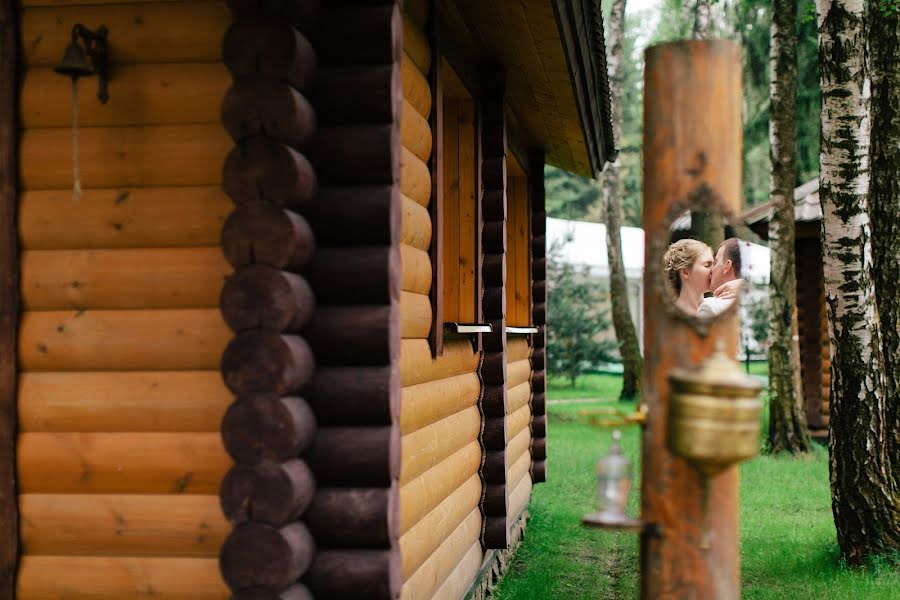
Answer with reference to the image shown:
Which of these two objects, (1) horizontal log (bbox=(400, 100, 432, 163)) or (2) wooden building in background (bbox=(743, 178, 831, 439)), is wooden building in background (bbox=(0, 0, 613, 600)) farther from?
(2) wooden building in background (bbox=(743, 178, 831, 439))

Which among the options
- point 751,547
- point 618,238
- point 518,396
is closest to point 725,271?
point 751,547

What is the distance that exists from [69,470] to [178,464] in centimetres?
40

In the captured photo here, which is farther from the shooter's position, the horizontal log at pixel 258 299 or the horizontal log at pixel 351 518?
the horizontal log at pixel 351 518

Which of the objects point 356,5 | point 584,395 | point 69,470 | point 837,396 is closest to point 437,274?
point 356,5

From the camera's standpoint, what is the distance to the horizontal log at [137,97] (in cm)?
385

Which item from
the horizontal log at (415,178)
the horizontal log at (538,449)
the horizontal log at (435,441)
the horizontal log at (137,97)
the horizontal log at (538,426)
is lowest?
the horizontal log at (538,449)

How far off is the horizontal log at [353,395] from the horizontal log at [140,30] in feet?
4.06

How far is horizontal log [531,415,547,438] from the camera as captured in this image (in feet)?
36.9

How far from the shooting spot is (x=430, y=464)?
5.23 m

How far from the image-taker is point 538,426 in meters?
11.3

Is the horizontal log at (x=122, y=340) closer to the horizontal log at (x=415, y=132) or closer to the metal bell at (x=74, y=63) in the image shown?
the metal bell at (x=74, y=63)

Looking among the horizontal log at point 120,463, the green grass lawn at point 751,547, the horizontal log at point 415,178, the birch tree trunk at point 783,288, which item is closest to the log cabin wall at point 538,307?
the green grass lawn at point 751,547

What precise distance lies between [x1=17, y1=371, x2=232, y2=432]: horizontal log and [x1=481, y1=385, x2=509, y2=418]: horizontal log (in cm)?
367

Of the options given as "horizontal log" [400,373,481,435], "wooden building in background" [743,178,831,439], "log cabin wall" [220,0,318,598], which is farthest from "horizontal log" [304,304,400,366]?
"wooden building in background" [743,178,831,439]
